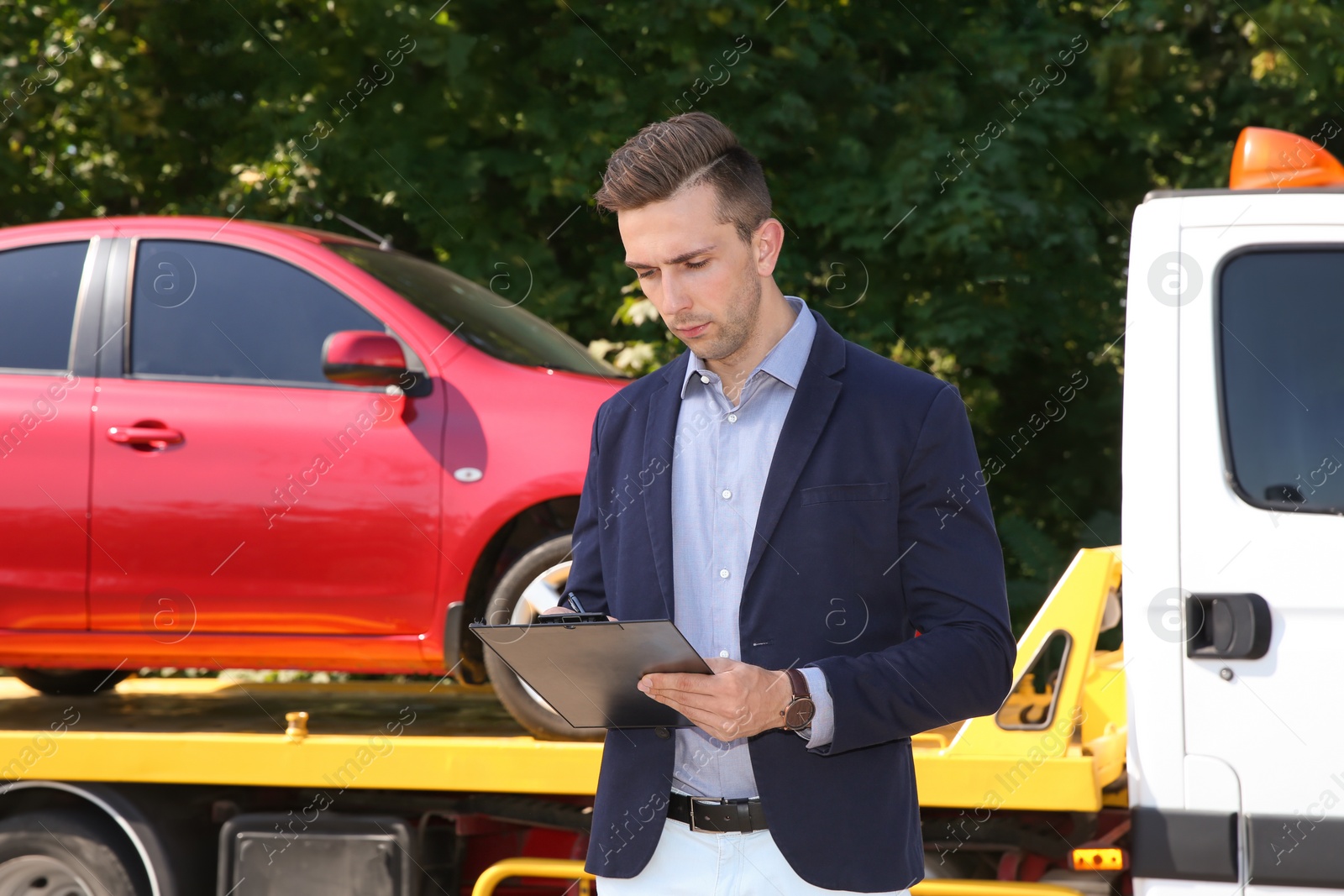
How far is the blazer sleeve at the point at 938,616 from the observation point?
1688 millimetres

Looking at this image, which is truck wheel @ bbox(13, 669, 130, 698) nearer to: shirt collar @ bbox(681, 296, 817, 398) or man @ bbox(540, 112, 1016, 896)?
man @ bbox(540, 112, 1016, 896)

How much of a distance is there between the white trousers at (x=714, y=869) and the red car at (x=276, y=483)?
5.04ft

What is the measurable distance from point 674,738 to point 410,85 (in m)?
6.19

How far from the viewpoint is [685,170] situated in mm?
1868

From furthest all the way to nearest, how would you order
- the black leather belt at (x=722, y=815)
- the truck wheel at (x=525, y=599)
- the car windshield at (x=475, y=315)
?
the car windshield at (x=475, y=315)
the truck wheel at (x=525, y=599)
the black leather belt at (x=722, y=815)

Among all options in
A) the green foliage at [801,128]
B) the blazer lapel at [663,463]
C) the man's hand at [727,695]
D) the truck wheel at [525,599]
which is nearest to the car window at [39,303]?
the truck wheel at [525,599]

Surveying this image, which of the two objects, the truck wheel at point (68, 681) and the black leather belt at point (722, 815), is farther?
the truck wheel at point (68, 681)

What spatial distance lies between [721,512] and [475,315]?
→ 86.5 inches

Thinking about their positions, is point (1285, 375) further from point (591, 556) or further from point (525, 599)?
point (525, 599)

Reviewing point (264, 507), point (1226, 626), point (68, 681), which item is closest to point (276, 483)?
point (264, 507)

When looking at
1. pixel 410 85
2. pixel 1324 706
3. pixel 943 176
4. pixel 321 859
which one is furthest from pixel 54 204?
pixel 1324 706

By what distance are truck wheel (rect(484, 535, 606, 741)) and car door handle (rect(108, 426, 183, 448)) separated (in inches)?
38.5

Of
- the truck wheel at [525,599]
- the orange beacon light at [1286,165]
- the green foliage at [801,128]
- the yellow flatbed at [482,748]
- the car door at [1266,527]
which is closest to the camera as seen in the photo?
the car door at [1266,527]

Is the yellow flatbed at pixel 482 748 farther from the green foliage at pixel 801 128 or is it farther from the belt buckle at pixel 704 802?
the green foliage at pixel 801 128
